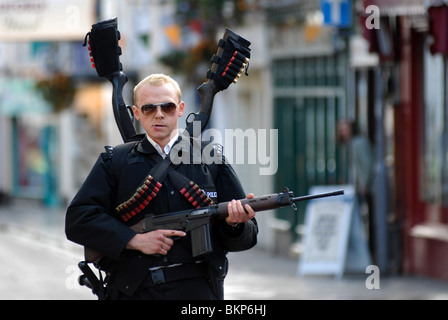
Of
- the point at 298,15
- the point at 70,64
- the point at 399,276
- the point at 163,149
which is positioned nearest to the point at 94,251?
the point at 163,149

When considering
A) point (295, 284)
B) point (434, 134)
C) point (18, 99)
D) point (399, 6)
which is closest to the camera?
point (399, 6)

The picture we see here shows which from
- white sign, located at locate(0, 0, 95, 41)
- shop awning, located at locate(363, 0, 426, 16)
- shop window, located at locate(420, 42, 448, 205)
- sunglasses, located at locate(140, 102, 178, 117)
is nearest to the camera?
sunglasses, located at locate(140, 102, 178, 117)

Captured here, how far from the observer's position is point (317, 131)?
17.0 meters

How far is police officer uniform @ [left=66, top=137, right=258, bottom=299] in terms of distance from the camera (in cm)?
520

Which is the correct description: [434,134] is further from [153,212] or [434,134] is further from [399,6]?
[153,212]

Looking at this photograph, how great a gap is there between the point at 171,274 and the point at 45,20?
49.6 ft

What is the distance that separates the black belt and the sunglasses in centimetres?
73

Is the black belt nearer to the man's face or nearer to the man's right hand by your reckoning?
the man's right hand
